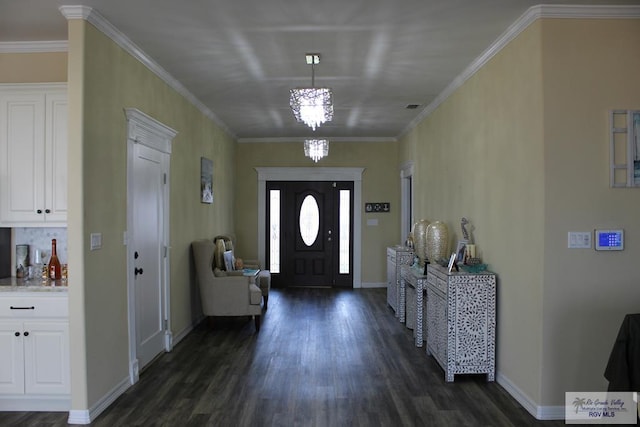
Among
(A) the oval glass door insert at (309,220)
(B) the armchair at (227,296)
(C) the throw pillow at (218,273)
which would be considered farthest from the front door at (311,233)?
(B) the armchair at (227,296)

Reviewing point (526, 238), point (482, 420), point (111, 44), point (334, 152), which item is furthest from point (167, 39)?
point (334, 152)

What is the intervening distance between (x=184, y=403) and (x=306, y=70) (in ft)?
10.6

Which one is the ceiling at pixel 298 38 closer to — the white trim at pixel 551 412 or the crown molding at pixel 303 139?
the white trim at pixel 551 412

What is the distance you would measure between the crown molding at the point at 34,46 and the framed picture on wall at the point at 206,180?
257 centimetres

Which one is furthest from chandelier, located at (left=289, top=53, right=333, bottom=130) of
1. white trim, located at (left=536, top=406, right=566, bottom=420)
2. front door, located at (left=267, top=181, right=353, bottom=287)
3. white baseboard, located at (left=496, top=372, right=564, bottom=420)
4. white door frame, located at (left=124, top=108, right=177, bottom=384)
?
front door, located at (left=267, top=181, right=353, bottom=287)

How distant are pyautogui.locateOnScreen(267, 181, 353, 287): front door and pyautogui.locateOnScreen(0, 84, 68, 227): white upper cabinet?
5.66m

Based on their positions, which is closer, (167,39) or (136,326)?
(167,39)

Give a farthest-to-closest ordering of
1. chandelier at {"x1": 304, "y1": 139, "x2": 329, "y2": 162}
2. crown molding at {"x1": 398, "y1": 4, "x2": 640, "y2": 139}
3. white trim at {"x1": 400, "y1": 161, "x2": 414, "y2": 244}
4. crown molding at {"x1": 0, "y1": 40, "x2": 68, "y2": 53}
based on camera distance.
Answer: white trim at {"x1": 400, "y1": 161, "x2": 414, "y2": 244} → chandelier at {"x1": 304, "y1": 139, "x2": 329, "y2": 162} → crown molding at {"x1": 0, "y1": 40, "x2": 68, "y2": 53} → crown molding at {"x1": 398, "y1": 4, "x2": 640, "y2": 139}

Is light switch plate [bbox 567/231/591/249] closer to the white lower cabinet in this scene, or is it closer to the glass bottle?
the white lower cabinet

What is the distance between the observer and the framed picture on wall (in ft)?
20.4

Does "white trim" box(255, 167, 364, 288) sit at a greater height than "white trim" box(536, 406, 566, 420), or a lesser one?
greater

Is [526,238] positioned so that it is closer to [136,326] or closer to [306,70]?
[306,70]

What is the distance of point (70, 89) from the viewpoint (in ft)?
10.5

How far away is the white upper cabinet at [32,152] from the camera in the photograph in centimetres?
348
